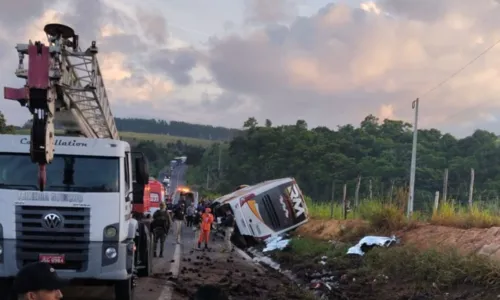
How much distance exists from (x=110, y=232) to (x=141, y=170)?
1505 mm

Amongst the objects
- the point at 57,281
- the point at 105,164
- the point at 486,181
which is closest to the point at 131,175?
the point at 105,164

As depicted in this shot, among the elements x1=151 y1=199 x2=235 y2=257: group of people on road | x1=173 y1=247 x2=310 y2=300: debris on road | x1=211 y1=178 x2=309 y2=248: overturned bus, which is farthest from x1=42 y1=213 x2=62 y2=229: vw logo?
x1=211 y1=178 x2=309 y2=248: overturned bus

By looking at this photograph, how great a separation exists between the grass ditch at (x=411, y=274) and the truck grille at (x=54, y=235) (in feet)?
20.6

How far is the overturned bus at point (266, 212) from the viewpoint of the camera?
26.9 metres

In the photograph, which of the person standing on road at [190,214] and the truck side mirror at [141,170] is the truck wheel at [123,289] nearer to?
the truck side mirror at [141,170]

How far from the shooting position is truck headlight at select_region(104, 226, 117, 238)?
32.1 ft

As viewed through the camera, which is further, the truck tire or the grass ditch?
the truck tire

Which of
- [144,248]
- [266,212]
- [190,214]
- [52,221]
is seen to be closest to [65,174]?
[52,221]

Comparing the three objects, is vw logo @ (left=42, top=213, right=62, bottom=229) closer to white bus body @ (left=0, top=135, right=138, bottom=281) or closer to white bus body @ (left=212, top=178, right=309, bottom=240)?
white bus body @ (left=0, top=135, right=138, bottom=281)

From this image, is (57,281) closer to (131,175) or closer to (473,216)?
(131,175)

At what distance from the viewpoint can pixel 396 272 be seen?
1389 cm

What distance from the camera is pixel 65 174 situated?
10023 mm

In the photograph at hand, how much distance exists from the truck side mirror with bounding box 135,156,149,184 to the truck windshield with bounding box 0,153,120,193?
71 centimetres

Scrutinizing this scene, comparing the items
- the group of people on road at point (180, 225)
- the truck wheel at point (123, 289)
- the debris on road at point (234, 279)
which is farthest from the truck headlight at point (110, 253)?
Answer: the group of people on road at point (180, 225)
